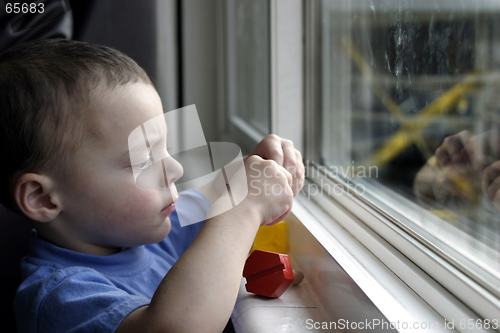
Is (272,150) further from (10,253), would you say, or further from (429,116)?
(10,253)

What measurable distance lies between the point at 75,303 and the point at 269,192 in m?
0.25

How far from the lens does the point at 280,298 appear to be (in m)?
0.50

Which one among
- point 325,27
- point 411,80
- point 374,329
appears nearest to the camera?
point 374,329

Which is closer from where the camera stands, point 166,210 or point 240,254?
point 240,254

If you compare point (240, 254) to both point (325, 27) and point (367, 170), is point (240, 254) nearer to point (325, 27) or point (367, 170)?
point (367, 170)

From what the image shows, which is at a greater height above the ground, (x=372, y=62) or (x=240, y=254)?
(x=372, y=62)

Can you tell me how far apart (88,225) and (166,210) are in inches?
4.0

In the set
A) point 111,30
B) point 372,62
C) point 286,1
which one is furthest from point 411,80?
point 111,30

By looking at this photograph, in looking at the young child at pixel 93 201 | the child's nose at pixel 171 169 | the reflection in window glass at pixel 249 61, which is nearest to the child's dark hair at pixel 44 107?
the young child at pixel 93 201

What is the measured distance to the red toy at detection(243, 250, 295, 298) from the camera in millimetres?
479

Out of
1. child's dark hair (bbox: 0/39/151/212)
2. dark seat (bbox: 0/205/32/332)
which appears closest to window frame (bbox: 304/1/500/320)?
child's dark hair (bbox: 0/39/151/212)

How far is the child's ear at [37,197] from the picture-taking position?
19.8 inches

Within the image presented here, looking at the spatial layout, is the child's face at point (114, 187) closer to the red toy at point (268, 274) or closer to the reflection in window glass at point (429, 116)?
the red toy at point (268, 274)

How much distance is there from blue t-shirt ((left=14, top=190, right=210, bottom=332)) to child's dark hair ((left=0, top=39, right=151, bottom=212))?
0.40ft
